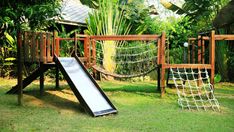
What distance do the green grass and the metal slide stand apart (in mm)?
222

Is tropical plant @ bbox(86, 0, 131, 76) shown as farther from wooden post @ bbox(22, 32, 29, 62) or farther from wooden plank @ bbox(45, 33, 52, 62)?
wooden post @ bbox(22, 32, 29, 62)

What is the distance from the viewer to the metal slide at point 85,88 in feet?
22.5

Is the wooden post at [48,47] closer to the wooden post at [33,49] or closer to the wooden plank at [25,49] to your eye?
the wooden post at [33,49]

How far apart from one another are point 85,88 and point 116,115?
1092 mm

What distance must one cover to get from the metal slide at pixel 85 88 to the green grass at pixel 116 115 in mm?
222

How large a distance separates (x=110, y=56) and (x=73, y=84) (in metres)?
6.51

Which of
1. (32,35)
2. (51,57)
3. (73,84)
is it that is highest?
(32,35)

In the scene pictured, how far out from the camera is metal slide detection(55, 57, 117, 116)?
686cm

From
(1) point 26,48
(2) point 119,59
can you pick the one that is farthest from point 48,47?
(2) point 119,59

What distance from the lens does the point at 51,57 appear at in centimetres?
816

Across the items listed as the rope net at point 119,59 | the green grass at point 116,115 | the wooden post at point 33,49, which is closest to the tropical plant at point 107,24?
the rope net at point 119,59


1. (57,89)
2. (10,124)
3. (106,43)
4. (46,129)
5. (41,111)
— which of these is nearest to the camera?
(46,129)

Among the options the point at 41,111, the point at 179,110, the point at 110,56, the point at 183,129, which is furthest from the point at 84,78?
the point at 110,56

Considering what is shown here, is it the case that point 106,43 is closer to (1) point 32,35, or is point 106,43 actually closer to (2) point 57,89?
(2) point 57,89
